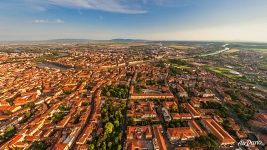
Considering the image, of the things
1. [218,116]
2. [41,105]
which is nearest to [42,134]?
[41,105]

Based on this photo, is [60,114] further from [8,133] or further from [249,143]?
[249,143]

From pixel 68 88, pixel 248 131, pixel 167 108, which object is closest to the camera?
pixel 248 131

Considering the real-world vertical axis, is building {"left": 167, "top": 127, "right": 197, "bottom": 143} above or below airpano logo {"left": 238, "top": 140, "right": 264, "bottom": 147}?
above

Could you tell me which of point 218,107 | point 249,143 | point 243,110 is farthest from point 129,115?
point 243,110

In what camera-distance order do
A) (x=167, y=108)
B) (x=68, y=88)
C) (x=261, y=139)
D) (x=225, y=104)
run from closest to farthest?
1. (x=261, y=139)
2. (x=167, y=108)
3. (x=225, y=104)
4. (x=68, y=88)

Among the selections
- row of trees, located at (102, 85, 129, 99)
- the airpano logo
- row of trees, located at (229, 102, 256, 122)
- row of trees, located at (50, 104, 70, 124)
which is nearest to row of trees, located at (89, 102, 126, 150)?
row of trees, located at (102, 85, 129, 99)

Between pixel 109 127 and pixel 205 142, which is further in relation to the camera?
pixel 109 127

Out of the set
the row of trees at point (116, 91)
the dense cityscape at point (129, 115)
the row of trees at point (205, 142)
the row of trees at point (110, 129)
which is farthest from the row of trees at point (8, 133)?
the row of trees at point (205, 142)

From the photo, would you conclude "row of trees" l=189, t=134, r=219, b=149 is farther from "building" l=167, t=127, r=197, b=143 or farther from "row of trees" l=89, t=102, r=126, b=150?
"row of trees" l=89, t=102, r=126, b=150

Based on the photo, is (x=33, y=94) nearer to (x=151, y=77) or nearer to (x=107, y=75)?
(x=107, y=75)
